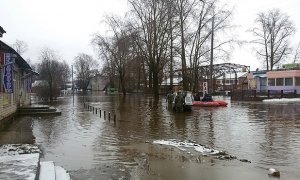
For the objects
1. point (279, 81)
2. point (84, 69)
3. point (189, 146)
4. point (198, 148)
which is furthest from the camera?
point (84, 69)

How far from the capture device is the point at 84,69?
145 m

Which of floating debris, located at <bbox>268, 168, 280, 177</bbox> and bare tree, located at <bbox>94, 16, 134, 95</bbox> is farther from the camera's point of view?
bare tree, located at <bbox>94, 16, 134, 95</bbox>

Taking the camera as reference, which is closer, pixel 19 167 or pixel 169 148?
pixel 19 167

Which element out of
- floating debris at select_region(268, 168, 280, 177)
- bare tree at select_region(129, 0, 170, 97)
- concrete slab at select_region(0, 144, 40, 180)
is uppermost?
bare tree at select_region(129, 0, 170, 97)

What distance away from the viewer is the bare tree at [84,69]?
14310 centimetres

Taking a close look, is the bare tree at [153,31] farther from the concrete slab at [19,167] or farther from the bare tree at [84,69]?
the bare tree at [84,69]

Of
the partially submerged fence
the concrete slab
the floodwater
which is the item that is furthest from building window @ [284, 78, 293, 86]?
the concrete slab

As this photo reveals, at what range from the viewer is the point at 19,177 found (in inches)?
318

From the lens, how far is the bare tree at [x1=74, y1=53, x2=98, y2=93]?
143100 mm

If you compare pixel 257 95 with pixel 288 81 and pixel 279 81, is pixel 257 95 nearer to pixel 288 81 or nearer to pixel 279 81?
pixel 288 81

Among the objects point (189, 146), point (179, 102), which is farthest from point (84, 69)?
point (189, 146)

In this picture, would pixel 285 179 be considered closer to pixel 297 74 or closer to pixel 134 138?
pixel 134 138

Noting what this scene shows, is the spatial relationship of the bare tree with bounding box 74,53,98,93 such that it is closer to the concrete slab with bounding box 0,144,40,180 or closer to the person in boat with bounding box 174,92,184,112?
the person in boat with bounding box 174,92,184,112

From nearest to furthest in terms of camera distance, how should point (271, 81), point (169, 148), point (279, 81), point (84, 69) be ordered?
point (169, 148) → point (279, 81) → point (271, 81) → point (84, 69)
